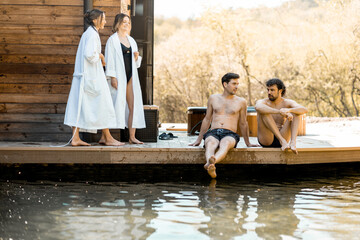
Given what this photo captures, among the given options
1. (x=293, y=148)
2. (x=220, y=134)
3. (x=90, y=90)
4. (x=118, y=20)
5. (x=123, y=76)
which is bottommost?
(x=293, y=148)

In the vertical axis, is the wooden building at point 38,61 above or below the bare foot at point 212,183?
above

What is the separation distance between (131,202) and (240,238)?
122 centimetres

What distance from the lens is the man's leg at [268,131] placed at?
5004 mm

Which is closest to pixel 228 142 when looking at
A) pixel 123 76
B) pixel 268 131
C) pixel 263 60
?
pixel 268 131

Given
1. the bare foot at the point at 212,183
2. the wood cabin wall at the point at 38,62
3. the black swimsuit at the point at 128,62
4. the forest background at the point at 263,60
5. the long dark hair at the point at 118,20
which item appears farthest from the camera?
the forest background at the point at 263,60

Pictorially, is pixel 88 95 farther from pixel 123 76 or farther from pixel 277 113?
pixel 277 113

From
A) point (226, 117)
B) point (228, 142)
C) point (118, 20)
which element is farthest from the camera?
point (118, 20)

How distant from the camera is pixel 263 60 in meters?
17.8

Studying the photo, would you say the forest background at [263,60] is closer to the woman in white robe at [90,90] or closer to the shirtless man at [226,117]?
the shirtless man at [226,117]

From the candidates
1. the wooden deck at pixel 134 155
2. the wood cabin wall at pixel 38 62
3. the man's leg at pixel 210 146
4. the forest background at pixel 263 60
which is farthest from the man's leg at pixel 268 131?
the forest background at pixel 263 60

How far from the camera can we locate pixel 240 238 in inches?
117

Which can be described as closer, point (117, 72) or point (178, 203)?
point (178, 203)

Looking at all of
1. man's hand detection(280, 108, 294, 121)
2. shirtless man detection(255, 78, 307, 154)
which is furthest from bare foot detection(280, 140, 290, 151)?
man's hand detection(280, 108, 294, 121)

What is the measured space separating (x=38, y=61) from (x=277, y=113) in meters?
3.00
